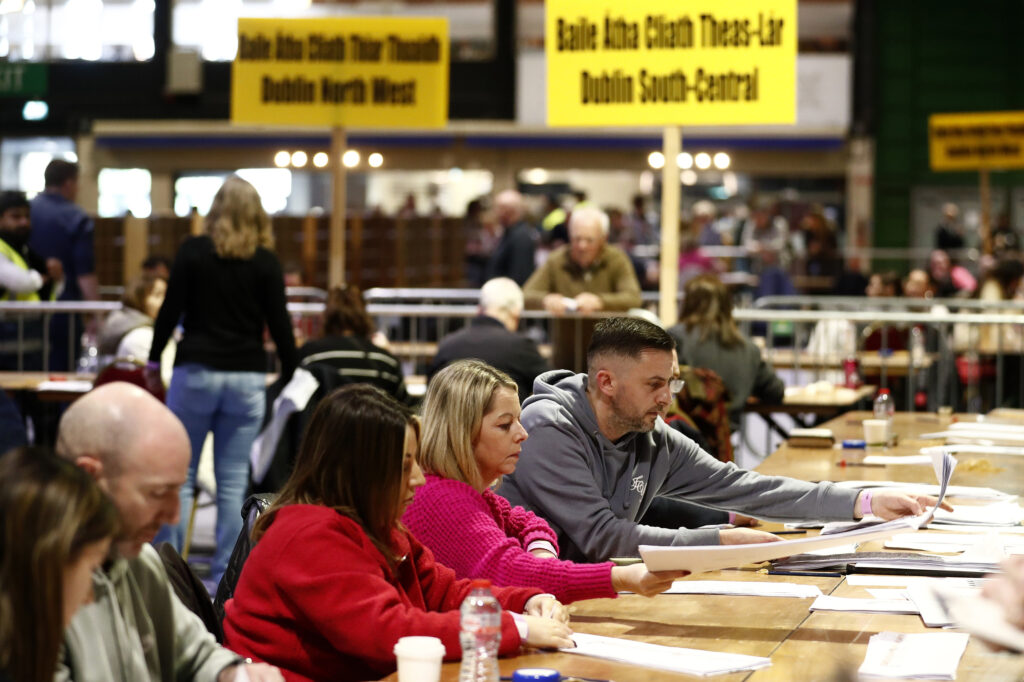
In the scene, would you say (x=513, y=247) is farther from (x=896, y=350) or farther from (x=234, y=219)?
A: (x=234, y=219)

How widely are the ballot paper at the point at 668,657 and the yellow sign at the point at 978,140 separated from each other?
14748 mm

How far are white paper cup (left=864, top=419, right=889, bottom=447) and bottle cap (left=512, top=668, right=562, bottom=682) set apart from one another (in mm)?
4028

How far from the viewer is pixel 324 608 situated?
3121 millimetres

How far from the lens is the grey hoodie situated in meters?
4.33

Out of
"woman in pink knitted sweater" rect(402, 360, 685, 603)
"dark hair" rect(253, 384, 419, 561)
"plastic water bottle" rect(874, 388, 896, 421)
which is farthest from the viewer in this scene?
"plastic water bottle" rect(874, 388, 896, 421)

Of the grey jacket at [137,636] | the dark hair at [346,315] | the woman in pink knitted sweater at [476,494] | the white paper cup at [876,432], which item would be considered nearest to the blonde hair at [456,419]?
the woman in pink knitted sweater at [476,494]

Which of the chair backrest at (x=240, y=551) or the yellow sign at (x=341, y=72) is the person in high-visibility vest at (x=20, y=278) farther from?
the chair backrest at (x=240, y=551)

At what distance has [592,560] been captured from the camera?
433 centimetres

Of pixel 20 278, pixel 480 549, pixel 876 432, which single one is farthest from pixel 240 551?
pixel 20 278

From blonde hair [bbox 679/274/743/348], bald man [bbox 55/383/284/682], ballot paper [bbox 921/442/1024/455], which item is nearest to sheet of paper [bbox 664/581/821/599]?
bald man [bbox 55/383/284/682]

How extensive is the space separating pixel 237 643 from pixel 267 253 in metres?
4.40

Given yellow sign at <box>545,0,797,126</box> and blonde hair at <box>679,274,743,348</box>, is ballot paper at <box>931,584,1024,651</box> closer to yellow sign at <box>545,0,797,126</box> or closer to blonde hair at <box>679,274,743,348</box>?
yellow sign at <box>545,0,797,126</box>

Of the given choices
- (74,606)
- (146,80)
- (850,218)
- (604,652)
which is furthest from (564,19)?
(146,80)

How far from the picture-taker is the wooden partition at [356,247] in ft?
62.2
